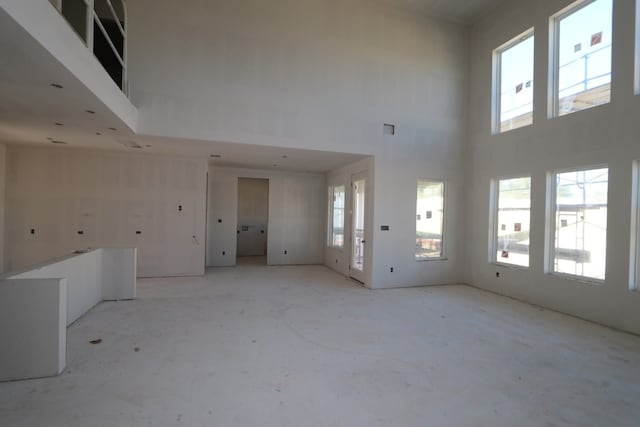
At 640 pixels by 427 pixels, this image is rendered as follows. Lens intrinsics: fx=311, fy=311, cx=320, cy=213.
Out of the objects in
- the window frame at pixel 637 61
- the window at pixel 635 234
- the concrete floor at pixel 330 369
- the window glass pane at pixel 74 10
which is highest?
the window glass pane at pixel 74 10

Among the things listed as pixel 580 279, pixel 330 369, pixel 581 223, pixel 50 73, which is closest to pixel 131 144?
pixel 50 73

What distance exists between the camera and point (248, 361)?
3047 millimetres

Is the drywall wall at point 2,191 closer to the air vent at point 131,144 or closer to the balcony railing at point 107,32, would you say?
the air vent at point 131,144

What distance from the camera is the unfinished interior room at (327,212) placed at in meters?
2.59

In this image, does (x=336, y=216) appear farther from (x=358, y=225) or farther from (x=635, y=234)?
(x=635, y=234)

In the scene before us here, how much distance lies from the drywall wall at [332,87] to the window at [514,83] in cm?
71

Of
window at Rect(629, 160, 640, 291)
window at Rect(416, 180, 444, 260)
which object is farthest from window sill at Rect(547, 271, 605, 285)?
window at Rect(416, 180, 444, 260)

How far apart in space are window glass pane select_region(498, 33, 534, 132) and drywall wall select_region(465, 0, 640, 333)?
0.22m

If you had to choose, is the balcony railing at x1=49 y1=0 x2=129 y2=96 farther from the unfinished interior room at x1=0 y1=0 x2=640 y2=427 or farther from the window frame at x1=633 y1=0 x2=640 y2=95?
the window frame at x1=633 y1=0 x2=640 y2=95

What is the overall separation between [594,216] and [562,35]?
120 inches

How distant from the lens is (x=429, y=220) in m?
6.71

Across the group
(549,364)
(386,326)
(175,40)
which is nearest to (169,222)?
(175,40)

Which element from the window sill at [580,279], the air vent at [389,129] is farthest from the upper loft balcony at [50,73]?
the window sill at [580,279]

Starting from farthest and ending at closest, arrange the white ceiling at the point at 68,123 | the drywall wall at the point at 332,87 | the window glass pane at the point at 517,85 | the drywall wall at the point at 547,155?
the window glass pane at the point at 517,85
the drywall wall at the point at 332,87
the drywall wall at the point at 547,155
the white ceiling at the point at 68,123
